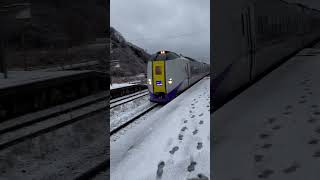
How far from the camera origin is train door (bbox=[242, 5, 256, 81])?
9.51 meters

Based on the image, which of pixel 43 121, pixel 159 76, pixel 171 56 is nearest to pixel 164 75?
pixel 159 76

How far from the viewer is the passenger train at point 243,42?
8555 mm

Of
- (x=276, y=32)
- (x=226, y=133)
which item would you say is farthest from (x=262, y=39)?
(x=226, y=133)

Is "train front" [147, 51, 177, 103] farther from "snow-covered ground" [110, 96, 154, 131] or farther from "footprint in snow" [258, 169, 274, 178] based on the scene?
"footprint in snow" [258, 169, 274, 178]

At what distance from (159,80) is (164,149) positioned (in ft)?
30.0

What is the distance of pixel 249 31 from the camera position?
9883 millimetres

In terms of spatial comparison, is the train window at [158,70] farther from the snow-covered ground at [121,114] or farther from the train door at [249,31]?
the train door at [249,31]

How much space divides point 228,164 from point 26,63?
39.2 ft

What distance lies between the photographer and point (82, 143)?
8461mm

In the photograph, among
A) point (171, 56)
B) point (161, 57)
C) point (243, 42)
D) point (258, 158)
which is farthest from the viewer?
point (171, 56)

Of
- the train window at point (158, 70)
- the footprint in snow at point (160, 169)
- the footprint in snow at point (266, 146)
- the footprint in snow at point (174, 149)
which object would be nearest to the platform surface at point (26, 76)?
the train window at point (158, 70)

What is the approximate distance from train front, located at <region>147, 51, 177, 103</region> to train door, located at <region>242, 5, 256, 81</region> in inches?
245

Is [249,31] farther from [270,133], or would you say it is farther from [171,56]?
[171,56]

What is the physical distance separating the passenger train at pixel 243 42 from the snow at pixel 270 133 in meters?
0.57
